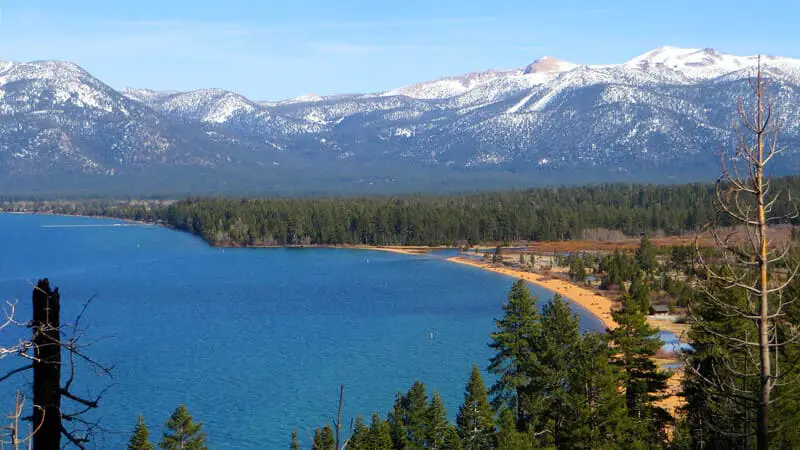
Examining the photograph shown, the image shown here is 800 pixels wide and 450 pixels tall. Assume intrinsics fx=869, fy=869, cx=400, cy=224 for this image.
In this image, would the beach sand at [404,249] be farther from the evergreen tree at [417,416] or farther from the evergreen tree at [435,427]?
the evergreen tree at [435,427]

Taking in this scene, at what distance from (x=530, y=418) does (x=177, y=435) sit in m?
11.1

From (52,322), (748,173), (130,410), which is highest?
(748,173)

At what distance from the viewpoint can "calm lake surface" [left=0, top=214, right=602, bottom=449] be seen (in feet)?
136

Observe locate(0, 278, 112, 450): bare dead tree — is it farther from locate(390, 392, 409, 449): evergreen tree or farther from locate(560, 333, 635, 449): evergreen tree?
locate(390, 392, 409, 449): evergreen tree

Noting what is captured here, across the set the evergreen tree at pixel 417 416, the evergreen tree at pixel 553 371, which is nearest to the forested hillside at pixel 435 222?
the evergreen tree at pixel 553 371

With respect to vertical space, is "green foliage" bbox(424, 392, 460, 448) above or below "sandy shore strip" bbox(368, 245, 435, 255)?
above

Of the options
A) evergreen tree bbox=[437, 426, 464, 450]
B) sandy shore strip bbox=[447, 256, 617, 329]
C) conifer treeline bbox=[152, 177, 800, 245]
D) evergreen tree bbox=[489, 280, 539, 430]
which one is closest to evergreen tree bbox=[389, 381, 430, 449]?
evergreen tree bbox=[437, 426, 464, 450]

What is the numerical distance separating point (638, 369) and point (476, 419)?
519 cm

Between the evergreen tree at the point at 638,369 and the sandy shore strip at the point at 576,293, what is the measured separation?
31114 millimetres

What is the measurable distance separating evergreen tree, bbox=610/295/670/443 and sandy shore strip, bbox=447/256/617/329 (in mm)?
31114

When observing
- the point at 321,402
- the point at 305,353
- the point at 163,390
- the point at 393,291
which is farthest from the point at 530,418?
the point at 393,291

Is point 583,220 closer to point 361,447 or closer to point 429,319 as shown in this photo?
point 429,319

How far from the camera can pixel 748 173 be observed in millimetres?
9641

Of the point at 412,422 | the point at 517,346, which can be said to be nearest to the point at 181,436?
the point at 412,422
